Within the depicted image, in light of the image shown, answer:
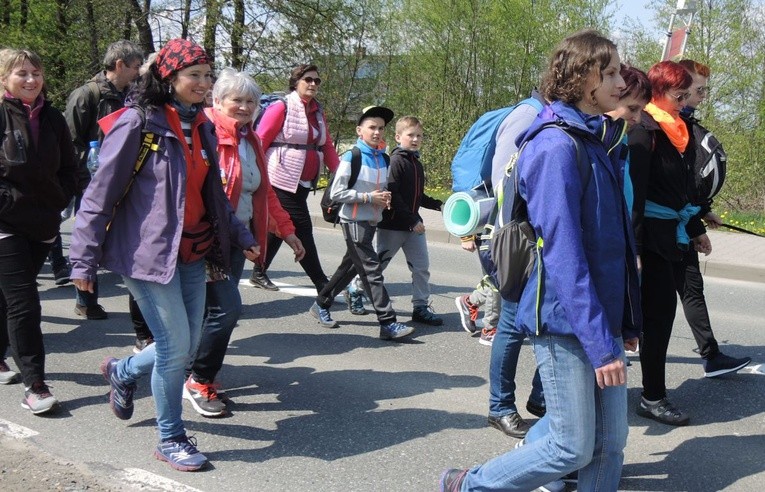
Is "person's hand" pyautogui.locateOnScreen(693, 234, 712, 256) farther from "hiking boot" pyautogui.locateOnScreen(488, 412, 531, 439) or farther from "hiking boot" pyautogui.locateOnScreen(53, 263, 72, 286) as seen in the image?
"hiking boot" pyautogui.locateOnScreen(53, 263, 72, 286)

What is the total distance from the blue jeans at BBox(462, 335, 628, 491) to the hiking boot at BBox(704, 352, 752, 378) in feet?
8.77

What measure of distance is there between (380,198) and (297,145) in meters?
1.26

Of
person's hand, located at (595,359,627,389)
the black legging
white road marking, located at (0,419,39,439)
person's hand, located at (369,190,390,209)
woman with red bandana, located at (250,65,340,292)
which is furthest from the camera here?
the black legging

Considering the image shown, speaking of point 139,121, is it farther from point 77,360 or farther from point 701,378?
point 701,378

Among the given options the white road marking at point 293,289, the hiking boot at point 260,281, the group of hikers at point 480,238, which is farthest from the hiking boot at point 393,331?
the hiking boot at point 260,281

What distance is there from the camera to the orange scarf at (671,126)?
15.5 feet

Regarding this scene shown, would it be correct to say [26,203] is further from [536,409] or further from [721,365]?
[721,365]

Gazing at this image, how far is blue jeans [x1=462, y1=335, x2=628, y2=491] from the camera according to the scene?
2.96m

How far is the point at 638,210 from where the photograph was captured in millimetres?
4594

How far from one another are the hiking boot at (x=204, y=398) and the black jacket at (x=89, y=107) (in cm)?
289

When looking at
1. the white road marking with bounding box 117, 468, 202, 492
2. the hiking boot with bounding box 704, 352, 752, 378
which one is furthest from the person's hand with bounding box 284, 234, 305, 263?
the hiking boot with bounding box 704, 352, 752, 378

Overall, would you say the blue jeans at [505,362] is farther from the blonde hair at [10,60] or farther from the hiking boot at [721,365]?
the blonde hair at [10,60]

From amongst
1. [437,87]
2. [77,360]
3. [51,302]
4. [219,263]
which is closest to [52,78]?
[437,87]

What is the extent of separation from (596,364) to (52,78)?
2236 centimetres
